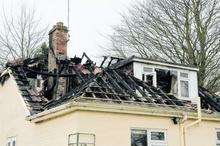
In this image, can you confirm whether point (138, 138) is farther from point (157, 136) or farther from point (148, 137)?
point (157, 136)

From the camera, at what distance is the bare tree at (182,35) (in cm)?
2833

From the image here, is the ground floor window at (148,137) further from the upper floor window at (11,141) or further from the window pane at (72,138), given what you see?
the upper floor window at (11,141)

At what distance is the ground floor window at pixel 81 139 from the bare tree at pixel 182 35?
48.8ft

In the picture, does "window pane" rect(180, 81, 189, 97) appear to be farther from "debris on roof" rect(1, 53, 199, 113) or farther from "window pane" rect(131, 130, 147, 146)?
"window pane" rect(131, 130, 147, 146)

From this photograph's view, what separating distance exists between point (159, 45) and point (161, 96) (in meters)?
13.4

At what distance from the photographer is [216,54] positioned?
28.4m

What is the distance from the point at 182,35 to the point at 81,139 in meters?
16.7

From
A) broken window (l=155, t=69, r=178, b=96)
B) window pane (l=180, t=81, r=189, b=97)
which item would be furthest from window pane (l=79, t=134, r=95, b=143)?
window pane (l=180, t=81, r=189, b=97)

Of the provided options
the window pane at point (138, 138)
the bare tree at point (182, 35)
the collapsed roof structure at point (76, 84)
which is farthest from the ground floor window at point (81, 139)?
the bare tree at point (182, 35)

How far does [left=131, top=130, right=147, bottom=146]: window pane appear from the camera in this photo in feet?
49.8

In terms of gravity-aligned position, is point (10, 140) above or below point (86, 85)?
below

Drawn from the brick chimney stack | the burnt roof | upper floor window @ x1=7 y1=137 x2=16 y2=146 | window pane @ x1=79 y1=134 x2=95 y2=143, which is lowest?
upper floor window @ x1=7 y1=137 x2=16 y2=146

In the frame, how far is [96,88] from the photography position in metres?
15.5

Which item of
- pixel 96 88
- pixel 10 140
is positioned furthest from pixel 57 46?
pixel 96 88
